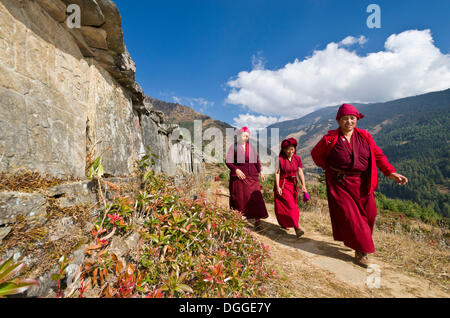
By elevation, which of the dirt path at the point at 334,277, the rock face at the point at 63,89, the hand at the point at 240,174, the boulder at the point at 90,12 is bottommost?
the dirt path at the point at 334,277

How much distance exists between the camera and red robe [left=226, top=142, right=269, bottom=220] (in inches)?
139

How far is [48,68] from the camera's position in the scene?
1450 millimetres

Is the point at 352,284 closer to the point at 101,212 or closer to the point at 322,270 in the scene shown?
the point at 322,270

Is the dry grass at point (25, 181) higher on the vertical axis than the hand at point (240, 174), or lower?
higher

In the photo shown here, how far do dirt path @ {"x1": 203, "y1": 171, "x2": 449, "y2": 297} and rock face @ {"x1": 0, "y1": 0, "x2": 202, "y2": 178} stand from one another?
2.11 metres

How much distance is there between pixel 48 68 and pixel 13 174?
832 mm

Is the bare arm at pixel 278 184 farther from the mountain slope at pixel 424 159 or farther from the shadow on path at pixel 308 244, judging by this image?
the mountain slope at pixel 424 159

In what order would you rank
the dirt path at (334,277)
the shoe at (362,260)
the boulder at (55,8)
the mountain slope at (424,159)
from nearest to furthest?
the boulder at (55,8), the dirt path at (334,277), the shoe at (362,260), the mountain slope at (424,159)

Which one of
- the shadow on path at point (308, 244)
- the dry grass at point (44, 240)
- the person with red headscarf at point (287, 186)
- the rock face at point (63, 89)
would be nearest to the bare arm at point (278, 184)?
the person with red headscarf at point (287, 186)

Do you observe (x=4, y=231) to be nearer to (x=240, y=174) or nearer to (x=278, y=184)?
(x=240, y=174)

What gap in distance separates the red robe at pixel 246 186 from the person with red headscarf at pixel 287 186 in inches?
12.4

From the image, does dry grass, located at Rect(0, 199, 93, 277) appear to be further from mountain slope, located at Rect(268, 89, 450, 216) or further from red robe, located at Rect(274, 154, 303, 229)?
mountain slope, located at Rect(268, 89, 450, 216)

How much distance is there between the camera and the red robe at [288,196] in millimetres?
3285
